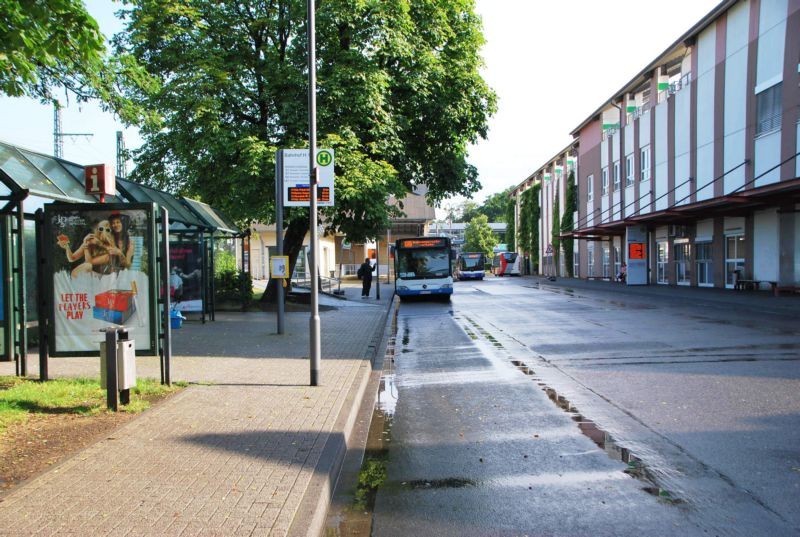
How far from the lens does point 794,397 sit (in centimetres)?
744

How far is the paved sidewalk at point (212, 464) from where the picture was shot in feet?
12.6

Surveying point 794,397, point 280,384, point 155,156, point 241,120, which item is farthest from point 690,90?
point 280,384

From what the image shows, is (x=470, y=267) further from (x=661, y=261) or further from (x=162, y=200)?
(x=162, y=200)

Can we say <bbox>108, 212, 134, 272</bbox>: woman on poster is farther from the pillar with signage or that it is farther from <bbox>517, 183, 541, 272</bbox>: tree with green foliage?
<bbox>517, 183, 541, 272</bbox>: tree with green foliage

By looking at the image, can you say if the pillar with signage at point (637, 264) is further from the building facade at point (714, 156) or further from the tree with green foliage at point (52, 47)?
the tree with green foliage at point (52, 47)

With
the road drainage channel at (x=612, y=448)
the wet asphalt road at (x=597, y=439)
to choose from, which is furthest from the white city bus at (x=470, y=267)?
the road drainage channel at (x=612, y=448)

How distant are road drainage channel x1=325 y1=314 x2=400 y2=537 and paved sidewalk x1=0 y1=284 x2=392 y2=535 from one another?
0.18m

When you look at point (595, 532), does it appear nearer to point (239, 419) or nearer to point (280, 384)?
point (239, 419)

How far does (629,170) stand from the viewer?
135 ft

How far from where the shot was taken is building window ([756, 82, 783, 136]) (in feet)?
79.7

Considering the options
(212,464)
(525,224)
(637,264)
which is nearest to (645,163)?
(637,264)

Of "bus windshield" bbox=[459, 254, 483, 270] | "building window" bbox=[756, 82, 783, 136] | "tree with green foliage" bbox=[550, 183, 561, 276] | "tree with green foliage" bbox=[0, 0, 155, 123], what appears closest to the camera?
"tree with green foliage" bbox=[0, 0, 155, 123]

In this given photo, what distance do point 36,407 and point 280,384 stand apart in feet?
8.99

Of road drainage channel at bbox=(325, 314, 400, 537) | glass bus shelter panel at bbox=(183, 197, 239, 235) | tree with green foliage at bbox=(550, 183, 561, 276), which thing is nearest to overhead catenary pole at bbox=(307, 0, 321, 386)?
road drainage channel at bbox=(325, 314, 400, 537)
